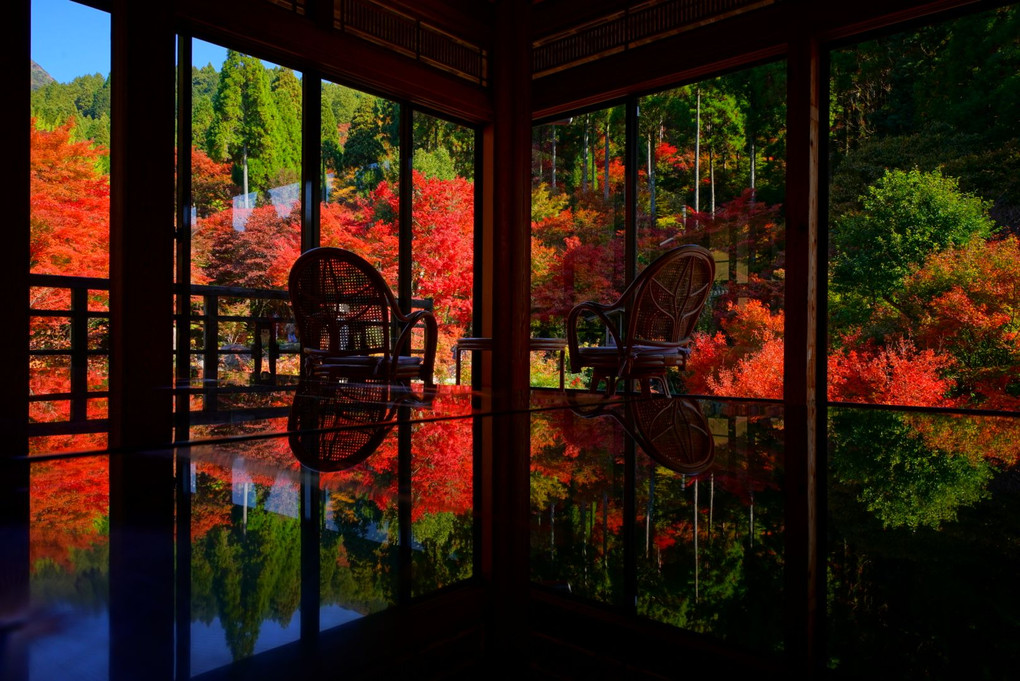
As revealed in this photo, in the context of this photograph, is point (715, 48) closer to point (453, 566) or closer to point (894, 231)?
point (894, 231)

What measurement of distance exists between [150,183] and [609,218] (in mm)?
3326

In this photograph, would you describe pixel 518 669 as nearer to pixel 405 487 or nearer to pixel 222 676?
pixel 222 676

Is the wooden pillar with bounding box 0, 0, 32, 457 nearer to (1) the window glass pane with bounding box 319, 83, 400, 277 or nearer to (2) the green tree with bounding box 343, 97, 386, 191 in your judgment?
(1) the window glass pane with bounding box 319, 83, 400, 277

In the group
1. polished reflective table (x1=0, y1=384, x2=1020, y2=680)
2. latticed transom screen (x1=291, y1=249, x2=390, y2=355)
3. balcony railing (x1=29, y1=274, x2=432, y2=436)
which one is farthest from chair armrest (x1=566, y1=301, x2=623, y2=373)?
polished reflective table (x1=0, y1=384, x2=1020, y2=680)

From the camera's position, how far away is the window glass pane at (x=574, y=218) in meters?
5.09

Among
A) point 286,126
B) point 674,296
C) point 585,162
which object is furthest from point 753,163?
point 286,126

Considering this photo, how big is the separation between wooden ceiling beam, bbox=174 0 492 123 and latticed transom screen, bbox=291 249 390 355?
2.08 meters

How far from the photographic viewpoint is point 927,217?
409 centimetres

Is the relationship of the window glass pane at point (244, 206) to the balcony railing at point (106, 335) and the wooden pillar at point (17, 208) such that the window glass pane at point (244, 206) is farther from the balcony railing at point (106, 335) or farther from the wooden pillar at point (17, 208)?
the wooden pillar at point (17, 208)

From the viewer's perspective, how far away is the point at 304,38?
408cm

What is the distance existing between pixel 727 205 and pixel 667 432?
165 inches

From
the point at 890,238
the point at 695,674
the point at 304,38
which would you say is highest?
the point at 304,38

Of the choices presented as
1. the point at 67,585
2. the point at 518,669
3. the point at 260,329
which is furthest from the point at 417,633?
the point at 260,329

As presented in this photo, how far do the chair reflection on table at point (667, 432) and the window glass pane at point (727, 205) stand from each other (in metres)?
3.48
